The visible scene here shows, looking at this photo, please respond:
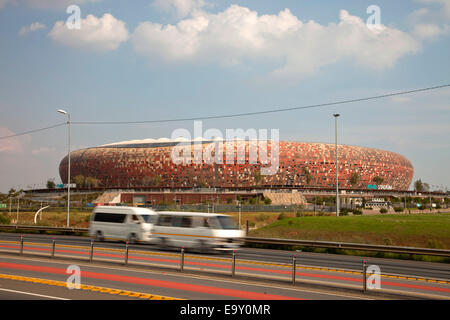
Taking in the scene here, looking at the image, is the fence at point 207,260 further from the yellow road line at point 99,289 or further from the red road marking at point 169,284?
the yellow road line at point 99,289

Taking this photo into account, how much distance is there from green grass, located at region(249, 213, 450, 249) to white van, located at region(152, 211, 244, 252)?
33.4ft

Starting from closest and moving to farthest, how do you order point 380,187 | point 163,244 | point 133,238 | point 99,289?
point 99,289
point 163,244
point 133,238
point 380,187

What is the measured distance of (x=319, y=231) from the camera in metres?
30.7

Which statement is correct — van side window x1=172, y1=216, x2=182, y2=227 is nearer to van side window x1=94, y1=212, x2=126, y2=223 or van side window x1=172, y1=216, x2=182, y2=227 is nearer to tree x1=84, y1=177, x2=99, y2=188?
van side window x1=94, y1=212, x2=126, y2=223

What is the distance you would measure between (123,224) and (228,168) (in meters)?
95.8

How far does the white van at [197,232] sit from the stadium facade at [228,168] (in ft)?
307

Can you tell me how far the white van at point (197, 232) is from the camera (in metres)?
21.0

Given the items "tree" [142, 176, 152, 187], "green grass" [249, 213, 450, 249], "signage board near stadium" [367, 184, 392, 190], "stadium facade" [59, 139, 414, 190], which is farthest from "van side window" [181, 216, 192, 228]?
"signage board near stadium" [367, 184, 392, 190]

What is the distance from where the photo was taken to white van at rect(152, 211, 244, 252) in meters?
21.0

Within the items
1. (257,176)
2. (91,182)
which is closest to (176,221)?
(257,176)

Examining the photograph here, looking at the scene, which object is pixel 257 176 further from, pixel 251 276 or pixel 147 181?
pixel 251 276

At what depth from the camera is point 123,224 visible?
83.1ft

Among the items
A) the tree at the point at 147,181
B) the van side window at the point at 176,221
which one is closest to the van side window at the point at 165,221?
the van side window at the point at 176,221
